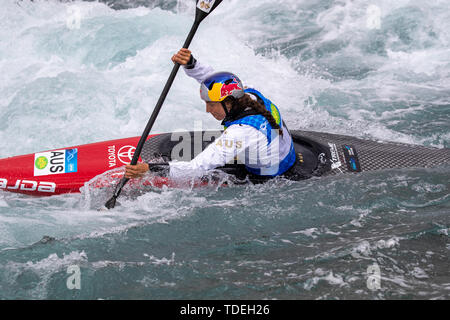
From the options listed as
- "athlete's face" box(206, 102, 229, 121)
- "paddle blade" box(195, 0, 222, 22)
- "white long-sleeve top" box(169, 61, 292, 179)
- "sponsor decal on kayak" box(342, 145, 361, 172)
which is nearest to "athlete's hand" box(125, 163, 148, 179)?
"white long-sleeve top" box(169, 61, 292, 179)

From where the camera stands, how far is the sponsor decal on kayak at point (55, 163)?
15.3ft

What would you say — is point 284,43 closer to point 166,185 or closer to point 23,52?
point 23,52

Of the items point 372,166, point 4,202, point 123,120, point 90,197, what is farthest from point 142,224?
point 123,120

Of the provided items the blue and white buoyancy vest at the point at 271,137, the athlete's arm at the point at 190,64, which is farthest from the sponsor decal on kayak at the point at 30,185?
the blue and white buoyancy vest at the point at 271,137

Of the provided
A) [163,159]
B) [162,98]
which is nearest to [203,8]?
[162,98]

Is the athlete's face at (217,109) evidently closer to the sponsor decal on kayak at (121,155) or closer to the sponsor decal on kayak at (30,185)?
the sponsor decal on kayak at (121,155)

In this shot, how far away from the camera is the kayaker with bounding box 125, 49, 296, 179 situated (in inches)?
157

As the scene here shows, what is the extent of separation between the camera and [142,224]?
12.8 ft

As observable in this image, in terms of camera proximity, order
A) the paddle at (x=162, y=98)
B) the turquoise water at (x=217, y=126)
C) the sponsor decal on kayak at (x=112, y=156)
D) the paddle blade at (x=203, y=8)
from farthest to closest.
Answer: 1. the paddle blade at (x=203, y=8)
2. the sponsor decal on kayak at (x=112, y=156)
3. the paddle at (x=162, y=98)
4. the turquoise water at (x=217, y=126)

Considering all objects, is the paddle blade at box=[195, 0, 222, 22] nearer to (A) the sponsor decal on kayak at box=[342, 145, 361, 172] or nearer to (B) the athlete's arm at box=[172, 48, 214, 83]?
(B) the athlete's arm at box=[172, 48, 214, 83]

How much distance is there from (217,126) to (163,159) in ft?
8.74

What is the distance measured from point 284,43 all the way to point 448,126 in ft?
14.2

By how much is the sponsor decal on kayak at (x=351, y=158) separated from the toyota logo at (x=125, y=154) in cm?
193

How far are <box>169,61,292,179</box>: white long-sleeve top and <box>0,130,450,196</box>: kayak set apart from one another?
9.0 inches
